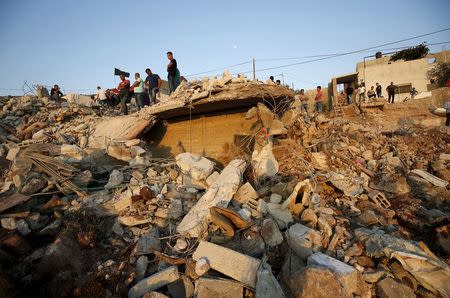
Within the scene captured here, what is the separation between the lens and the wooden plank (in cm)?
338

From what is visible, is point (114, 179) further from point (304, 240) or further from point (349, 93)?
point (349, 93)

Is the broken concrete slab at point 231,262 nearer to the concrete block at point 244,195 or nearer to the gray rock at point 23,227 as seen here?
the concrete block at point 244,195

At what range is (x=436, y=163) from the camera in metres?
5.96

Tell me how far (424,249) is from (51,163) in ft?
17.9

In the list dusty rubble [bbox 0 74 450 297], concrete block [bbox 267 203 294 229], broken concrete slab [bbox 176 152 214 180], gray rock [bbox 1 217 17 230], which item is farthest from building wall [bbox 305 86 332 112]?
gray rock [bbox 1 217 17 230]

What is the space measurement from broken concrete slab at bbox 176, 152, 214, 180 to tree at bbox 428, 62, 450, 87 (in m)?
19.2

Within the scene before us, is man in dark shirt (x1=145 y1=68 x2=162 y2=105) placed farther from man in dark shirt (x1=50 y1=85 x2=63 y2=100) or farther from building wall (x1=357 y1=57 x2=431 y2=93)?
→ building wall (x1=357 y1=57 x2=431 y2=93)

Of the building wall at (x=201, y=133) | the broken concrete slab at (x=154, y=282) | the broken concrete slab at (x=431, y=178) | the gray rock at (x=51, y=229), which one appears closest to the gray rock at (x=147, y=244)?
the broken concrete slab at (x=154, y=282)

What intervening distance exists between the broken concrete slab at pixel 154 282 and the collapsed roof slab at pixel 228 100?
132 inches

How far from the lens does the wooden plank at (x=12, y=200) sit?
338cm

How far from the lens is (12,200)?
347 centimetres

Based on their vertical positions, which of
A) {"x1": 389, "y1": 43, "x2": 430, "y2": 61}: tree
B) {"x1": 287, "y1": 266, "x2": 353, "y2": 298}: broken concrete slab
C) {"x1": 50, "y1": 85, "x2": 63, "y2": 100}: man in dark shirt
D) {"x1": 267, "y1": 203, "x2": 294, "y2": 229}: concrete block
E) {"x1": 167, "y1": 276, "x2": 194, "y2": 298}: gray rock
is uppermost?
{"x1": 389, "y1": 43, "x2": 430, "y2": 61}: tree

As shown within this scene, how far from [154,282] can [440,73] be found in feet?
71.1

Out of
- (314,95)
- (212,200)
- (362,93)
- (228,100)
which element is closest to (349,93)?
(362,93)
